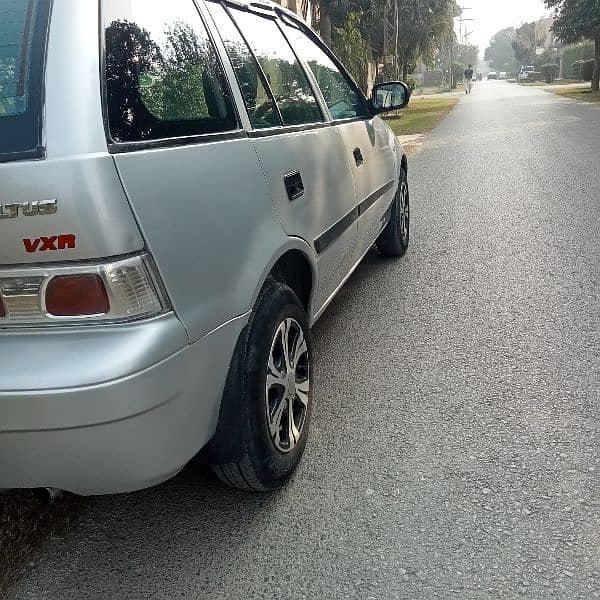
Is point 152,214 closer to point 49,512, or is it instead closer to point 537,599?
point 49,512

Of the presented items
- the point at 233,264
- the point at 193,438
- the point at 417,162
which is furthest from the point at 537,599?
the point at 417,162

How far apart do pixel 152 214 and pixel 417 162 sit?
36.3 feet

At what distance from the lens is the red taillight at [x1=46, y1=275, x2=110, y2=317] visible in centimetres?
180

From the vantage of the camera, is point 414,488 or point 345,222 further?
point 345,222

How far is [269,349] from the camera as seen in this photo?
241 centimetres

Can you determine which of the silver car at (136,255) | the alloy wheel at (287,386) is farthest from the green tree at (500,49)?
the silver car at (136,255)

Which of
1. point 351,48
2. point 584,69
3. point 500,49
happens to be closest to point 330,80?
point 351,48

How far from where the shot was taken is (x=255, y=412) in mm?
2322

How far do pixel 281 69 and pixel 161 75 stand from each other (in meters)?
1.18

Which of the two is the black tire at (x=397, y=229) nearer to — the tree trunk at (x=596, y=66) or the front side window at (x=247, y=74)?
the front side window at (x=247, y=74)

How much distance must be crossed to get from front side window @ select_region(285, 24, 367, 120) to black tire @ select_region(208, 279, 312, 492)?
64.8 inches

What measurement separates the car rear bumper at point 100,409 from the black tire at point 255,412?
27cm

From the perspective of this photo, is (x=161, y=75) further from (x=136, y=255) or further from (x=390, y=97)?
(x=390, y=97)

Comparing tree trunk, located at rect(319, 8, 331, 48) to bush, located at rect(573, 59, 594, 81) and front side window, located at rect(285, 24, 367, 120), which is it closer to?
front side window, located at rect(285, 24, 367, 120)
